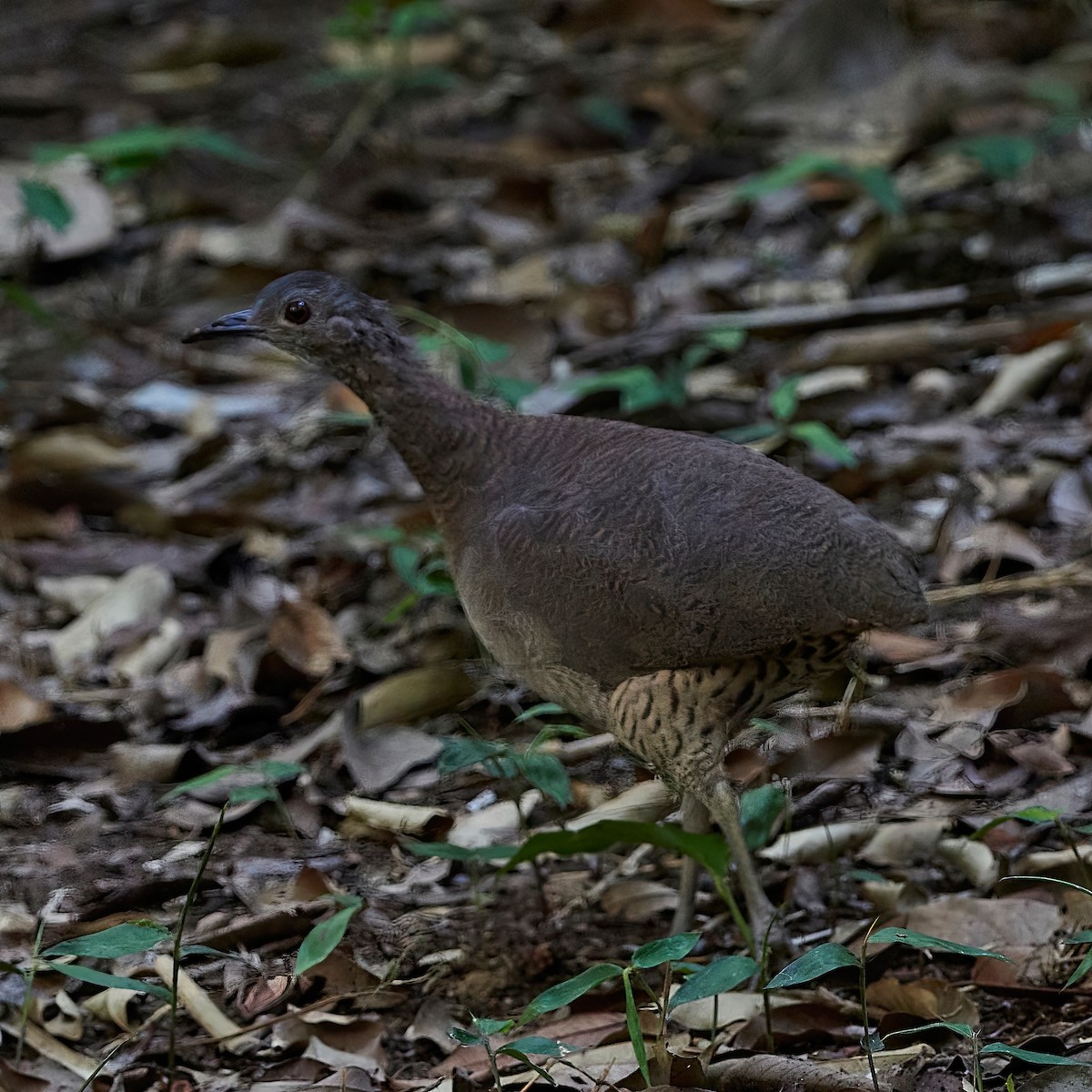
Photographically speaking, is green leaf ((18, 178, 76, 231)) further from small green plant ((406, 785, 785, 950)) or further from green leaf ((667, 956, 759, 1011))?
green leaf ((667, 956, 759, 1011))

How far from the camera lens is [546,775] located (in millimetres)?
3492

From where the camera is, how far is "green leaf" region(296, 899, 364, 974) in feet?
10.1

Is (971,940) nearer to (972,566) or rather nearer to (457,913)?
(457,913)

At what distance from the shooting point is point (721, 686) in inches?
131

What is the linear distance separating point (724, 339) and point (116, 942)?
337 centimetres

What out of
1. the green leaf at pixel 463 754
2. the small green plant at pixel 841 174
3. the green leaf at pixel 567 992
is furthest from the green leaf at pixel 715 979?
the small green plant at pixel 841 174

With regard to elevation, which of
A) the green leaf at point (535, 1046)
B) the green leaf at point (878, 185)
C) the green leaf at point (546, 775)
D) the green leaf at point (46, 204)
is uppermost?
the green leaf at point (46, 204)

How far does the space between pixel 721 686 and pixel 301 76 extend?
7.04m

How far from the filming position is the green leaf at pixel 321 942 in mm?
3066

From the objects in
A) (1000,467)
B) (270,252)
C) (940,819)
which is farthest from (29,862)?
(270,252)

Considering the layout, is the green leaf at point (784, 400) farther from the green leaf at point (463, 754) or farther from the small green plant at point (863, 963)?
the small green plant at point (863, 963)

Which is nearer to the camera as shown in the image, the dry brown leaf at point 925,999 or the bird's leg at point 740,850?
the dry brown leaf at point 925,999

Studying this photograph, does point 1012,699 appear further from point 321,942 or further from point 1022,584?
point 321,942

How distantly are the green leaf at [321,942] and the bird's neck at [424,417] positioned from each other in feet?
3.34
